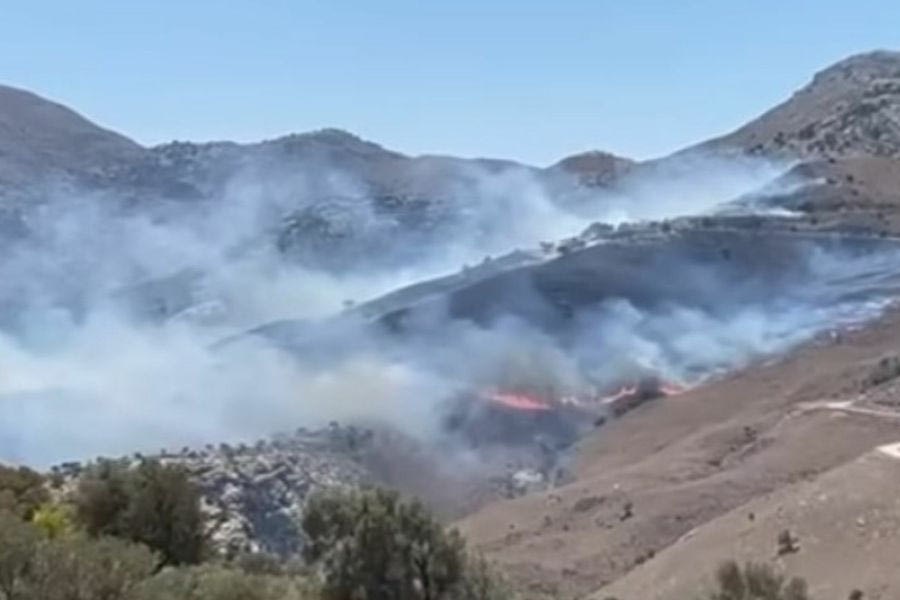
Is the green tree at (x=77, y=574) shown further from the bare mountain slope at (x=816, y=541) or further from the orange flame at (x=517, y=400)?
the orange flame at (x=517, y=400)

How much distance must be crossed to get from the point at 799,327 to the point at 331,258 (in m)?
82.5

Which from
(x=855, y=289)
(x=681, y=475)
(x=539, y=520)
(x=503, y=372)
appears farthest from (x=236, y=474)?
(x=855, y=289)

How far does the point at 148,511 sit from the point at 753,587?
42.4ft

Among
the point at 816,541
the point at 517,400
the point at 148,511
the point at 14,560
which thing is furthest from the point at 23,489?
the point at 517,400

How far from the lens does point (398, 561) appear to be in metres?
25.8

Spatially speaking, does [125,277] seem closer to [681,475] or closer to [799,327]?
[799,327]

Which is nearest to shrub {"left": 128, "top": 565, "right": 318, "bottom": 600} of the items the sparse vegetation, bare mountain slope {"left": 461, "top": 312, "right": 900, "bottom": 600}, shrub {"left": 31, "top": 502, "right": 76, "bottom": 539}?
shrub {"left": 31, "top": 502, "right": 76, "bottom": 539}

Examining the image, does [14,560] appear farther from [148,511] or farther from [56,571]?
[148,511]

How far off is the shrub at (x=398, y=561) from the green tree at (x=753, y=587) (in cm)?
502

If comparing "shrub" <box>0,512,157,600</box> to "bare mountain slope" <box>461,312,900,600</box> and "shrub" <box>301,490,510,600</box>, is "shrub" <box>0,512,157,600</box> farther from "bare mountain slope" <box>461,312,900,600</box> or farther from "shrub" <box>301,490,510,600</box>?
"bare mountain slope" <box>461,312,900,600</box>

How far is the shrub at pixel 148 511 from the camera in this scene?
1162 inches

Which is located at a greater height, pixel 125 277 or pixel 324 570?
pixel 125 277

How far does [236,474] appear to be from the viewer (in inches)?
2427

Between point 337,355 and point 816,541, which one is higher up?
point 337,355
